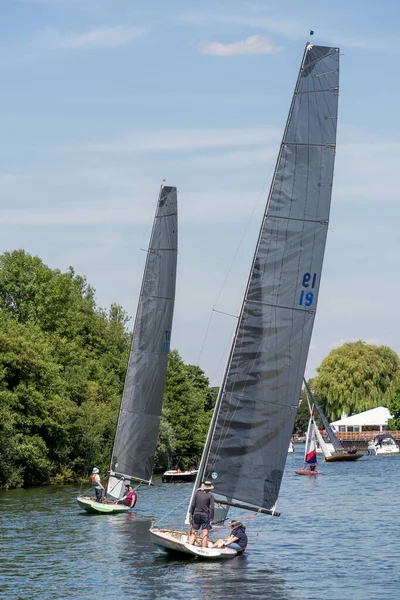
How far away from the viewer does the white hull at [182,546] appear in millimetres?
33594

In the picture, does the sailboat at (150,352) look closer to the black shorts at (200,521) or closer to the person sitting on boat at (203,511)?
the person sitting on boat at (203,511)

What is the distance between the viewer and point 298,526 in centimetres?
5022

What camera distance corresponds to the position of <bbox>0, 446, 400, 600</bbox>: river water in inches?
→ 1226

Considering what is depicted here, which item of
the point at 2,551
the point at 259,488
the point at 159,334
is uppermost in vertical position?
the point at 159,334

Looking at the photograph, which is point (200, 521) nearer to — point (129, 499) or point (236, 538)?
point (236, 538)

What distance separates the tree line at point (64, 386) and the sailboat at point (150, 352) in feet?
47.5

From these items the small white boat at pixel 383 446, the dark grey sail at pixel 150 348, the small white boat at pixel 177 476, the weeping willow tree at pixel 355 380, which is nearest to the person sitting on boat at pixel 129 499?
the dark grey sail at pixel 150 348

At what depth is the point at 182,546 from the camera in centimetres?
3366

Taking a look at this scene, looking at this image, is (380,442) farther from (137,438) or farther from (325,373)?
(137,438)

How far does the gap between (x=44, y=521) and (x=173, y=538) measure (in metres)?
17.2

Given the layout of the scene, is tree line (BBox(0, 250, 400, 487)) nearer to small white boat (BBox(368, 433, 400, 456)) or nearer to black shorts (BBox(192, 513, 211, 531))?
small white boat (BBox(368, 433, 400, 456))

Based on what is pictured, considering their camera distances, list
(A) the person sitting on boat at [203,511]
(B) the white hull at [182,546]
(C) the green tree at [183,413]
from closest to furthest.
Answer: (A) the person sitting on boat at [203,511] < (B) the white hull at [182,546] < (C) the green tree at [183,413]

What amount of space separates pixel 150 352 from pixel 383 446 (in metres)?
85.7

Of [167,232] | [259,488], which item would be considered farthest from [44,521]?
[259,488]
